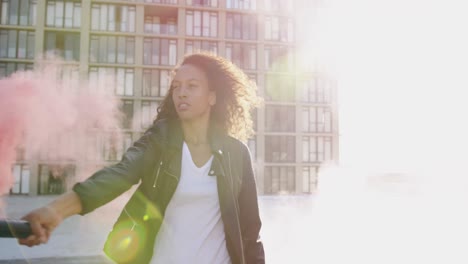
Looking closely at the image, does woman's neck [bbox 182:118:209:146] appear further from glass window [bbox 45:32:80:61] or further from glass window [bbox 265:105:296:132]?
glass window [bbox 265:105:296:132]

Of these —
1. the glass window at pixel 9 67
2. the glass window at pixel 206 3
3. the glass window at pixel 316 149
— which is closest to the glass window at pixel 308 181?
the glass window at pixel 316 149

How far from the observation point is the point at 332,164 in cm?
3519

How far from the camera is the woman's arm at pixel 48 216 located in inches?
50.7

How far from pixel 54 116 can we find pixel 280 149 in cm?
2074

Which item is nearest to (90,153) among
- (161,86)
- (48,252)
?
(161,86)

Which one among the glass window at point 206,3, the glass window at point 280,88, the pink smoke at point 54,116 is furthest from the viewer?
the glass window at point 280,88


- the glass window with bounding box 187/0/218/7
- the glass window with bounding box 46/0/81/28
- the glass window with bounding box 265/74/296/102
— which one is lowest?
the glass window with bounding box 265/74/296/102

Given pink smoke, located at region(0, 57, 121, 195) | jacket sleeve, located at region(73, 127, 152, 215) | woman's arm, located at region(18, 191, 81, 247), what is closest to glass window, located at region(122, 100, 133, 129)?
pink smoke, located at region(0, 57, 121, 195)

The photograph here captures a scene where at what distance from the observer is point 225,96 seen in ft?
8.04

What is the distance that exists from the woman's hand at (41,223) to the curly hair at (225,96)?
99 cm

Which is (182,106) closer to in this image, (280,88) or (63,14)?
A: (63,14)

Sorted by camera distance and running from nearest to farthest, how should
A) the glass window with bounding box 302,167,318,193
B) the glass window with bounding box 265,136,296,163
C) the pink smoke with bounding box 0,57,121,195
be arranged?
the pink smoke with bounding box 0,57,121,195 < the glass window with bounding box 265,136,296,163 < the glass window with bounding box 302,167,318,193

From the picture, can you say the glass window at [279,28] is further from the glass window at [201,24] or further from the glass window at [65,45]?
the glass window at [65,45]

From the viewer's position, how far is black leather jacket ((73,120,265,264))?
1.87 meters
